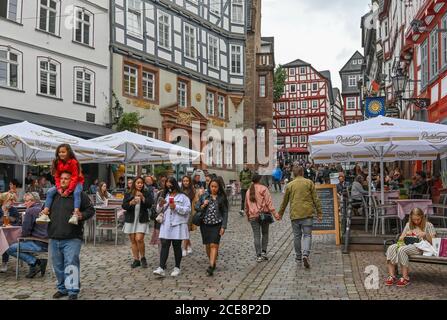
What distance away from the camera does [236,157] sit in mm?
37438

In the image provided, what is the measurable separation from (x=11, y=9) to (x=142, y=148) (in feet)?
28.3

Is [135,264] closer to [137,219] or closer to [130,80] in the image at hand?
[137,219]

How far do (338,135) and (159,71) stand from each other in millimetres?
19328

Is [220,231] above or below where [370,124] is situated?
below

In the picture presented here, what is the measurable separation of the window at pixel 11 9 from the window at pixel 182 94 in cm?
1111

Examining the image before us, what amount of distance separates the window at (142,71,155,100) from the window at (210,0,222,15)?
7807mm

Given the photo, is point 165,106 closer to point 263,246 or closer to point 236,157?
point 236,157

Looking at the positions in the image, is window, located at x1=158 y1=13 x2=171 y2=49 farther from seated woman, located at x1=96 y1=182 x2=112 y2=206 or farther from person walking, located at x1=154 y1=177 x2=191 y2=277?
person walking, located at x1=154 y1=177 x2=191 y2=277

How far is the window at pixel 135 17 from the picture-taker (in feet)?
89.1

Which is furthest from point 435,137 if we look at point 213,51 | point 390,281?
point 213,51

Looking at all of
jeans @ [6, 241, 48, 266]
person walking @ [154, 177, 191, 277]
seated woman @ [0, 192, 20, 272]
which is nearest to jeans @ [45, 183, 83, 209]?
jeans @ [6, 241, 48, 266]

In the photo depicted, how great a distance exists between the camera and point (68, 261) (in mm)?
6898
